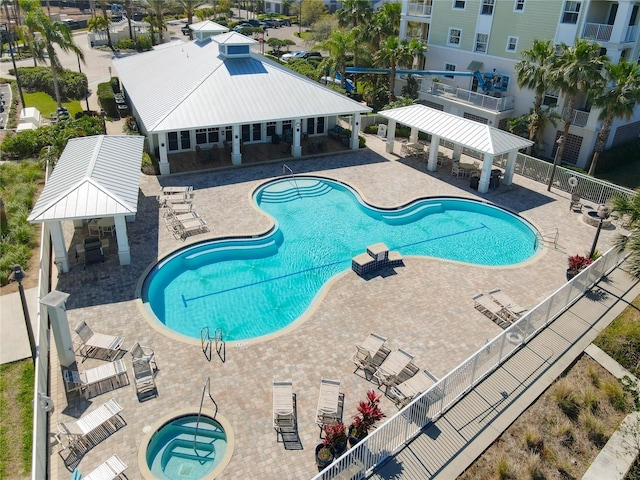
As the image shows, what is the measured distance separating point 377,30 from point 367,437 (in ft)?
131

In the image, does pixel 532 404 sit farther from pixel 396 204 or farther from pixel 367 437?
pixel 396 204

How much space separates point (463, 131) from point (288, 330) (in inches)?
679

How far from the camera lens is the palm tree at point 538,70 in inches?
1203

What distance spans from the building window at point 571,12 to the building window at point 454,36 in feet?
32.1

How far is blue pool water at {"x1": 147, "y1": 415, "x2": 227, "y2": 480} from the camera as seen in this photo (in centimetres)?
1240

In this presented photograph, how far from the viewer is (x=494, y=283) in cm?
2027

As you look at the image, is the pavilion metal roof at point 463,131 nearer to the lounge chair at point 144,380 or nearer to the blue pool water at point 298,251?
the blue pool water at point 298,251

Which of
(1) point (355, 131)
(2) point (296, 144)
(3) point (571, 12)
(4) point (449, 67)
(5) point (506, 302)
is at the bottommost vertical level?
(5) point (506, 302)

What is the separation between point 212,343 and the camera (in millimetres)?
16391

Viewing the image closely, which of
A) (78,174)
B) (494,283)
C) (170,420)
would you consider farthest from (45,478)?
(494,283)

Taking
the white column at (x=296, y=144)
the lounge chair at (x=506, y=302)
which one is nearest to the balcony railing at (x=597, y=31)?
the white column at (x=296, y=144)

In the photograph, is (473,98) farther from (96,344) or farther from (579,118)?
(96,344)

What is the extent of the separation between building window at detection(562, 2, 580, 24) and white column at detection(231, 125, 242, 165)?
23.4 m

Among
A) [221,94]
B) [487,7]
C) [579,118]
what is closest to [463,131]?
[579,118]
